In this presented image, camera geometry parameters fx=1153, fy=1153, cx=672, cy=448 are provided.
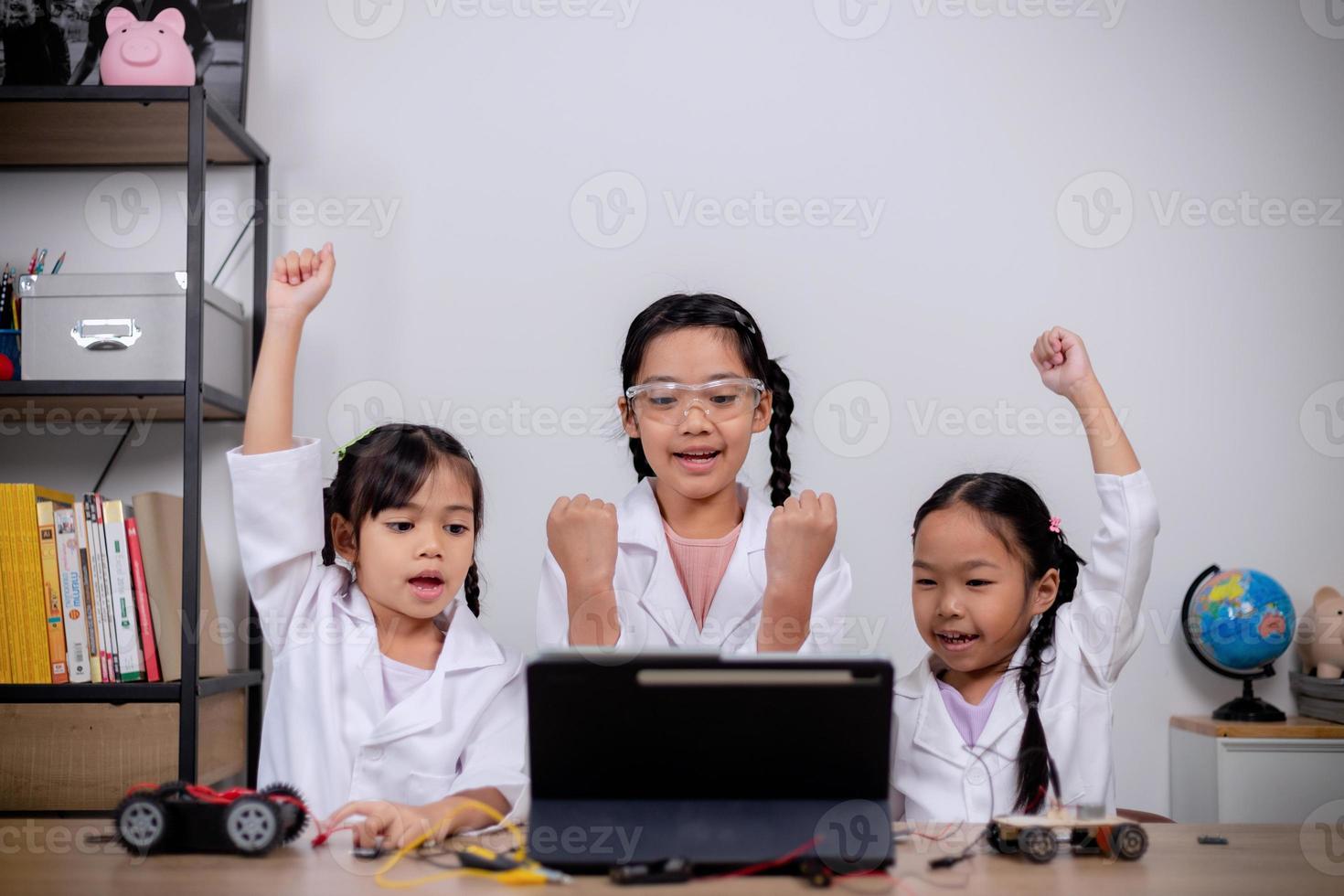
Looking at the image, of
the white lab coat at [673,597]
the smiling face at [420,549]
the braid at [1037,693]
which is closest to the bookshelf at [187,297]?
the smiling face at [420,549]

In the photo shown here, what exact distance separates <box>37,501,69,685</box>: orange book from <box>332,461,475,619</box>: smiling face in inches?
32.2

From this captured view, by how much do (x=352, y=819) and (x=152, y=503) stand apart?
130 cm

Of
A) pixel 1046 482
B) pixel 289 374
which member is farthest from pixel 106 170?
pixel 1046 482

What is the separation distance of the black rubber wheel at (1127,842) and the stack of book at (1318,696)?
1.69 m

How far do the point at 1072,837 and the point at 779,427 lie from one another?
1.20 m

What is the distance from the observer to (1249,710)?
8.55ft

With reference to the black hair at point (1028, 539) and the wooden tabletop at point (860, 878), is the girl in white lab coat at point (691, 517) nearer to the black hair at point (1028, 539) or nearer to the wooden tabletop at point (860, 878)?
the black hair at point (1028, 539)

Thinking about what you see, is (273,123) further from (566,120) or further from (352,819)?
(352,819)

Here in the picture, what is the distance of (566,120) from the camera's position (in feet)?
9.26

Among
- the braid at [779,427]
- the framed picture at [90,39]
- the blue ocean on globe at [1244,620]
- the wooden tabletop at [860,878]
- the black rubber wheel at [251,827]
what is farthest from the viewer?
the framed picture at [90,39]

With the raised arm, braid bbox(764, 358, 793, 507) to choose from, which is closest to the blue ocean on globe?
braid bbox(764, 358, 793, 507)

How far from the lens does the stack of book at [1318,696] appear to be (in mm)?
2559

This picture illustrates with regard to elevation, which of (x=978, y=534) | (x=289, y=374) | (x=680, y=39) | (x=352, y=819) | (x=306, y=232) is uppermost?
(x=680, y=39)

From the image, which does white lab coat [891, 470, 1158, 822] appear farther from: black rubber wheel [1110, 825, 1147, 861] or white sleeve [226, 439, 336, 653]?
white sleeve [226, 439, 336, 653]
